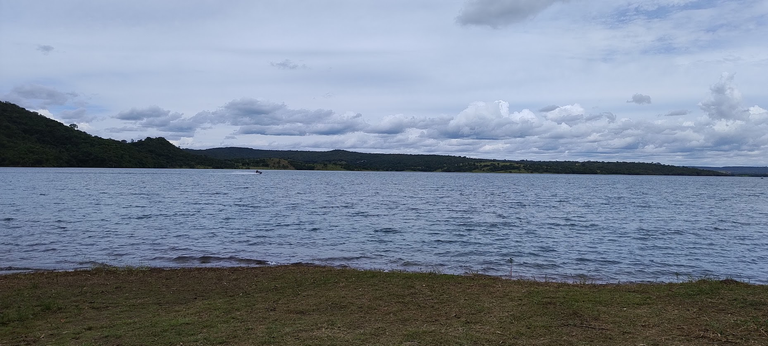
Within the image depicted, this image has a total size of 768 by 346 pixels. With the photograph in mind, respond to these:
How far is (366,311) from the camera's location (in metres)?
12.0

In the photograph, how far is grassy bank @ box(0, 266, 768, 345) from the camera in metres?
9.95

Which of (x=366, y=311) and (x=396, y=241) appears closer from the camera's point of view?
(x=366, y=311)

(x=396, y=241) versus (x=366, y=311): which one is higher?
(x=366, y=311)

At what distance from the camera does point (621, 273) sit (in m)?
21.7

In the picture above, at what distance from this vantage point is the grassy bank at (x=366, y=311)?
32.7ft

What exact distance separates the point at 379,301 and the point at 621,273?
1324 centimetres

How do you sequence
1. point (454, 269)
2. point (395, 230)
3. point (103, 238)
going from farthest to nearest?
point (395, 230)
point (103, 238)
point (454, 269)

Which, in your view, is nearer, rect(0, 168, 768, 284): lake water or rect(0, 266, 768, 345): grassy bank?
rect(0, 266, 768, 345): grassy bank

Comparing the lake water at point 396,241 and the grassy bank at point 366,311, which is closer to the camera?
the grassy bank at point 366,311

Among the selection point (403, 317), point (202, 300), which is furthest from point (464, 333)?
point (202, 300)

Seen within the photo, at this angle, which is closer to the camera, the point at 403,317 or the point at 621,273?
the point at 403,317

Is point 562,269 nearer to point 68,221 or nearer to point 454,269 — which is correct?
point 454,269

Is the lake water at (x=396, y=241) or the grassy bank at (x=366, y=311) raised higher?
the grassy bank at (x=366, y=311)

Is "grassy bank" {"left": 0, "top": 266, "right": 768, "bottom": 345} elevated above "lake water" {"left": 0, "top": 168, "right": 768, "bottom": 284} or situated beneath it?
elevated above
